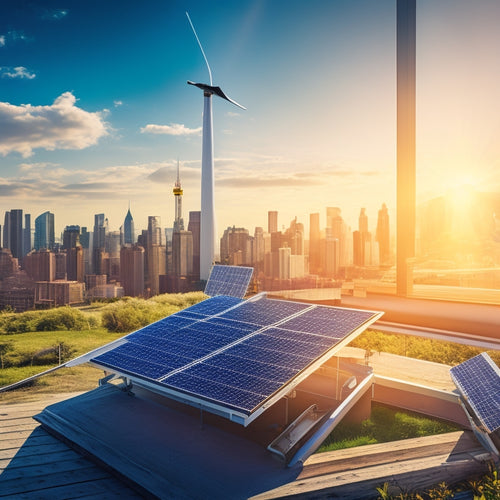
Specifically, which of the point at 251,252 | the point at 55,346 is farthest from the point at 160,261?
the point at 55,346

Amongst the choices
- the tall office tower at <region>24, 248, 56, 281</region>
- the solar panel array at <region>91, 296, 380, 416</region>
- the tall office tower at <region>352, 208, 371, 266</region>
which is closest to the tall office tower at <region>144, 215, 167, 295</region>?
the tall office tower at <region>24, 248, 56, 281</region>

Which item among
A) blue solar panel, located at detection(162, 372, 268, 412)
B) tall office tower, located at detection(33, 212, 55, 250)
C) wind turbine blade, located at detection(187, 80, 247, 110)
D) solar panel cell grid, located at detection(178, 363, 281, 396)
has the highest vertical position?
wind turbine blade, located at detection(187, 80, 247, 110)

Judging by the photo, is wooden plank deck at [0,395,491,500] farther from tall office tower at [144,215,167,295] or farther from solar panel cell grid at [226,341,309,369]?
tall office tower at [144,215,167,295]

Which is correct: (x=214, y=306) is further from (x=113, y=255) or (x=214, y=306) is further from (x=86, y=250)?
(x=86, y=250)

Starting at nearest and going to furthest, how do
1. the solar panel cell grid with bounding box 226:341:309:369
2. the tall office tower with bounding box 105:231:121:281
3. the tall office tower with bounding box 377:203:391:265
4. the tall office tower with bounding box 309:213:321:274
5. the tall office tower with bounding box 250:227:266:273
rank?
the solar panel cell grid with bounding box 226:341:309:369
the tall office tower with bounding box 377:203:391:265
the tall office tower with bounding box 309:213:321:274
the tall office tower with bounding box 250:227:266:273
the tall office tower with bounding box 105:231:121:281

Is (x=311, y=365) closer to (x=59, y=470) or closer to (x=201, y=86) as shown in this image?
(x=59, y=470)

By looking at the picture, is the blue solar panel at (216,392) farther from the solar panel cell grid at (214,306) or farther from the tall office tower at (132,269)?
the tall office tower at (132,269)

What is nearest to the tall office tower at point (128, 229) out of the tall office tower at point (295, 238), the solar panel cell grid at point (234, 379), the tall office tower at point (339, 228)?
the tall office tower at point (295, 238)
